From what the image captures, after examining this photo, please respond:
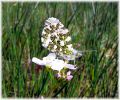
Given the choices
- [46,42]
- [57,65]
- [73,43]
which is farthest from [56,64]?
[73,43]

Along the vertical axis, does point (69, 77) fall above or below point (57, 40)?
below

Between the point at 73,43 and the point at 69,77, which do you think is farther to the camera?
the point at 73,43

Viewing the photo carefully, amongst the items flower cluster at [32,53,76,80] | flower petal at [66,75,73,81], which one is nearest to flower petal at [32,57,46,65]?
flower cluster at [32,53,76,80]

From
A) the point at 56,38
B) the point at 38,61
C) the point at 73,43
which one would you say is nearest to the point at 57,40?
the point at 56,38

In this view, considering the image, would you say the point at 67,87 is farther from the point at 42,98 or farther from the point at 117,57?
the point at 117,57

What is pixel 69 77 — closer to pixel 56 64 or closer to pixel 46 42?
pixel 56 64

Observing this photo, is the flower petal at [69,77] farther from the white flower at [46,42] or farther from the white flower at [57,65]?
the white flower at [46,42]

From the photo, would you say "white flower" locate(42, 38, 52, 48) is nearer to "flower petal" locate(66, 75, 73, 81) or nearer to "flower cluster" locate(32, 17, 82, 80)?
"flower cluster" locate(32, 17, 82, 80)
